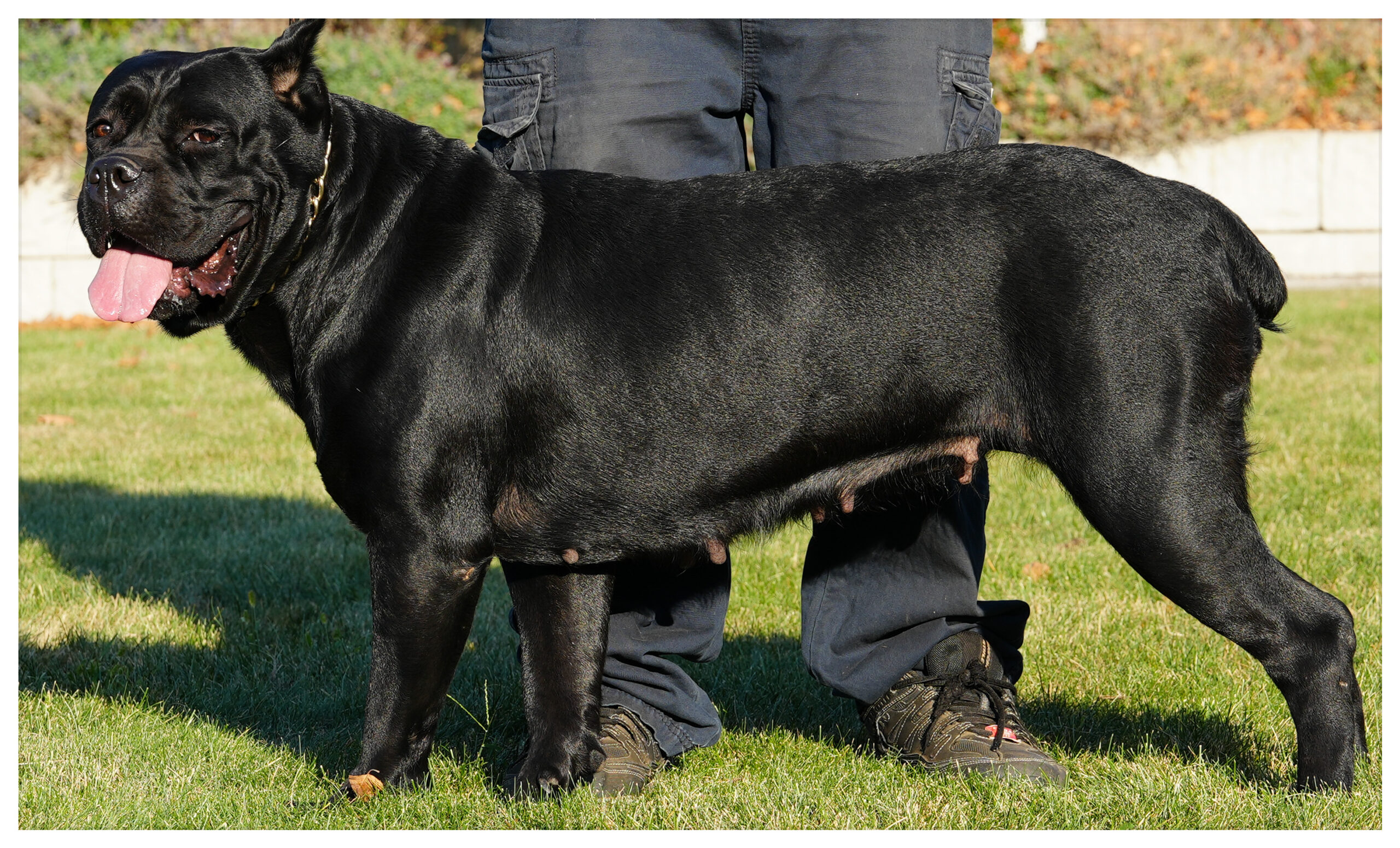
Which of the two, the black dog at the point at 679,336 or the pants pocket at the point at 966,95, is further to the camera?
the pants pocket at the point at 966,95

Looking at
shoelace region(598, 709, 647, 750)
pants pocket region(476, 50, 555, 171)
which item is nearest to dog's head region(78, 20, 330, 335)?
pants pocket region(476, 50, 555, 171)

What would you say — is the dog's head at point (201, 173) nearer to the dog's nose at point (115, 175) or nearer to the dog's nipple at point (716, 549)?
the dog's nose at point (115, 175)

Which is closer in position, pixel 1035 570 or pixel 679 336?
pixel 679 336

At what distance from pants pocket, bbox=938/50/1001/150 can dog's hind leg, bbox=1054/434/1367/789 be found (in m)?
0.89

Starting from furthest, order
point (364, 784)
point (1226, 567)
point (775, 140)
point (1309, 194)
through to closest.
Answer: point (1309, 194), point (775, 140), point (364, 784), point (1226, 567)

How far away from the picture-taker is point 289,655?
3.85 m

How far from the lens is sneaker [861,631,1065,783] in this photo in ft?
9.75

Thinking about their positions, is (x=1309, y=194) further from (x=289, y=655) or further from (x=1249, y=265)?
(x=289, y=655)

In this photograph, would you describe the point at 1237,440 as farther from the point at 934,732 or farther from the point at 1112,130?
the point at 1112,130

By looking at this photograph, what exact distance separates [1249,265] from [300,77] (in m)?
1.93

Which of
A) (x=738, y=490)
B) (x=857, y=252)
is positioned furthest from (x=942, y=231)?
(x=738, y=490)

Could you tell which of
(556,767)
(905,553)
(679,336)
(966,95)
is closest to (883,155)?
(966,95)

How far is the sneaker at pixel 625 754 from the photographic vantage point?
2.94m

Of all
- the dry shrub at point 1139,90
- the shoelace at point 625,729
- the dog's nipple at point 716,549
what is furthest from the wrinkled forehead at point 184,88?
the dry shrub at point 1139,90
